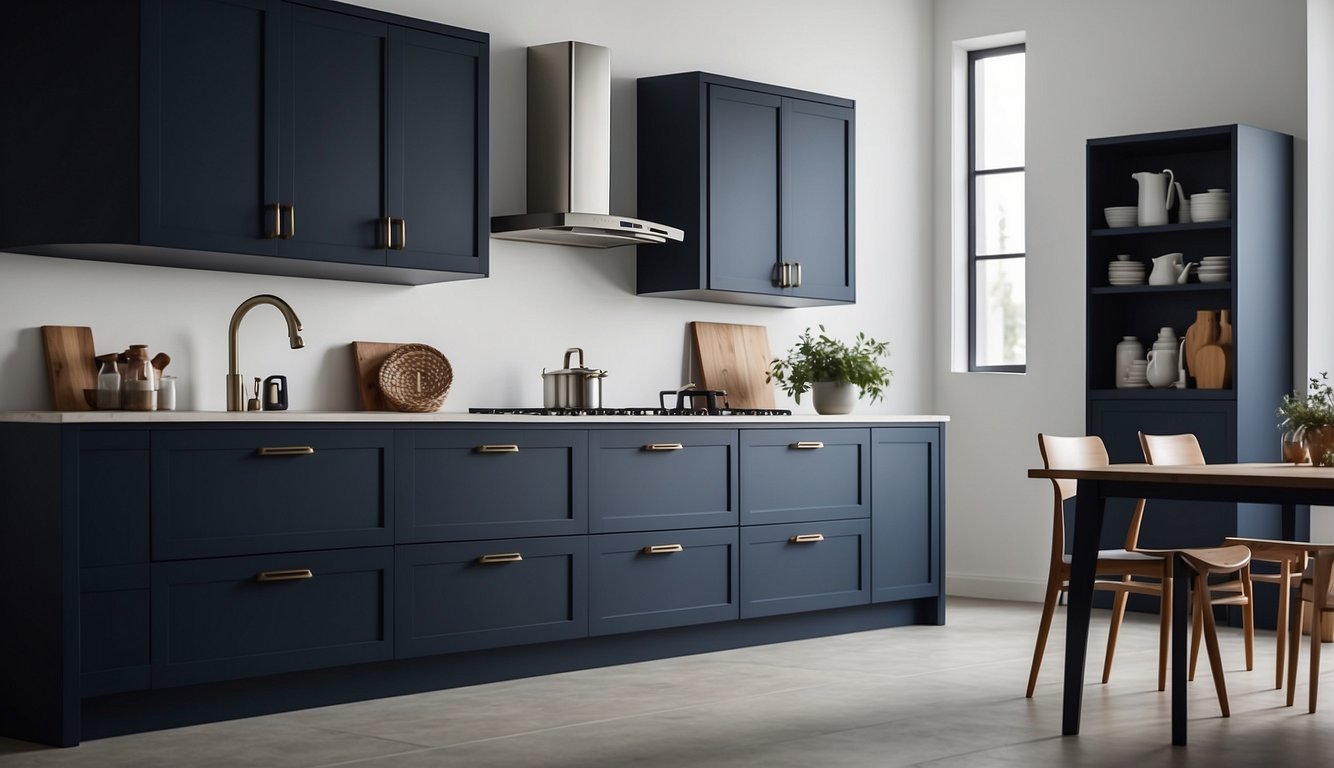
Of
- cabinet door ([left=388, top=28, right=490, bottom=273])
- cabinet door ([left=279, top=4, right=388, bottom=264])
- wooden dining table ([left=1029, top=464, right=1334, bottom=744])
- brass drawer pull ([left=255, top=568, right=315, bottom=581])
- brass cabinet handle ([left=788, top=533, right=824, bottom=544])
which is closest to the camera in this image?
wooden dining table ([left=1029, top=464, right=1334, bottom=744])

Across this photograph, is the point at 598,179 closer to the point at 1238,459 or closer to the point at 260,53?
the point at 260,53

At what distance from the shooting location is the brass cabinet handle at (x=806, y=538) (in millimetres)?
5770

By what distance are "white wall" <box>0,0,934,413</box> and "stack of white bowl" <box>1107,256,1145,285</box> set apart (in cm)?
105

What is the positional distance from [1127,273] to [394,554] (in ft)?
12.2

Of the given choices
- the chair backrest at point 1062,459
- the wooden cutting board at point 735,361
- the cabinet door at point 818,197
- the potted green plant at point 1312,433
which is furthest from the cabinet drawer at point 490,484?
the potted green plant at point 1312,433

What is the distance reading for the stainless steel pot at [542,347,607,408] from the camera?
5.39 metres

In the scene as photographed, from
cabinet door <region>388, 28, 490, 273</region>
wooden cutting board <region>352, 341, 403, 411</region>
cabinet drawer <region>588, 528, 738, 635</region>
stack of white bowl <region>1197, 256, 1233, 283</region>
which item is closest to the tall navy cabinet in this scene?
stack of white bowl <region>1197, 256, 1233, 283</region>

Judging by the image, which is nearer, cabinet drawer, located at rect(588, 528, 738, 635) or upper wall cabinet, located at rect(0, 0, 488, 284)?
upper wall cabinet, located at rect(0, 0, 488, 284)

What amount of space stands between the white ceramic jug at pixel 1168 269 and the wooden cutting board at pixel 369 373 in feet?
11.3

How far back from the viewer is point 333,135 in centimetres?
473

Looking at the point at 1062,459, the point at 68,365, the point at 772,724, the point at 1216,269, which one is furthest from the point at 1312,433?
the point at 68,365

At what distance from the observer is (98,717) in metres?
3.98

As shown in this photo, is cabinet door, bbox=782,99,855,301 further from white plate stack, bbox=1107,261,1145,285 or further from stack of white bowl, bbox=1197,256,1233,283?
stack of white bowl, bbox=1197,256,1233,283

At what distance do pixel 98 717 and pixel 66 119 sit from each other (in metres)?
1.69
